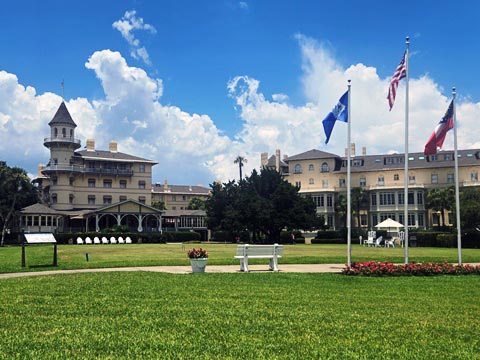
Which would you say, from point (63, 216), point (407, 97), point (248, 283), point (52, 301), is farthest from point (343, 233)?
point (52, 301)

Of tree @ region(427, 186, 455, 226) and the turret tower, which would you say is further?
the turret tower

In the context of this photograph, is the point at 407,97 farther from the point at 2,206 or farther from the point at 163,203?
the point at 163,203

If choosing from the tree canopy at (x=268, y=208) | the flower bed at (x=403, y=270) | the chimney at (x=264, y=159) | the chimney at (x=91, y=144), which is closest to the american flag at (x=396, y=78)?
the flower bed at (x=403, y=270)

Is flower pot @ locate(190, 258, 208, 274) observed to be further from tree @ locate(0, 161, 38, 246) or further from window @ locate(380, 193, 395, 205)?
window @ locate(380, 193, 395, 205)

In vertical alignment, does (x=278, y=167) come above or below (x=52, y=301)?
above

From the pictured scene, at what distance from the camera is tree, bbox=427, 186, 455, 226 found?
7438 centimetres

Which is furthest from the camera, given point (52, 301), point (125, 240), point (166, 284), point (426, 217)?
point (426, 217)

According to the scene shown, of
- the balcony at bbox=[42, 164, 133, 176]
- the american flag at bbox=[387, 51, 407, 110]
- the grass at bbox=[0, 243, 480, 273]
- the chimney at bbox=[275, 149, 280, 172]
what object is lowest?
the grass at bbox=[0, 243, 480, 273]

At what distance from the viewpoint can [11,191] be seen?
239 feet

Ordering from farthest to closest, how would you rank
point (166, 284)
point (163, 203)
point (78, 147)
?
point (163, 203) < point (78, 147) < point (166, 284)

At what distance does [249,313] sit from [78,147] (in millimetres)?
84425

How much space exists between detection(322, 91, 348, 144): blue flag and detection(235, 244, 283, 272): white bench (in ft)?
17.2

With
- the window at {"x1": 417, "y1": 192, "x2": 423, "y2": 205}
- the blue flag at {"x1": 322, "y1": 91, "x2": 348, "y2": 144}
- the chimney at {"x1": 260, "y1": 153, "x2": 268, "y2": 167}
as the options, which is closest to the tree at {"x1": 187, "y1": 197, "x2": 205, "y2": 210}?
the chimney at {"x1": 260, "y1": 153, "x2": 268, "y2": 167}

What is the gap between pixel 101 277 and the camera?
15.4 m
